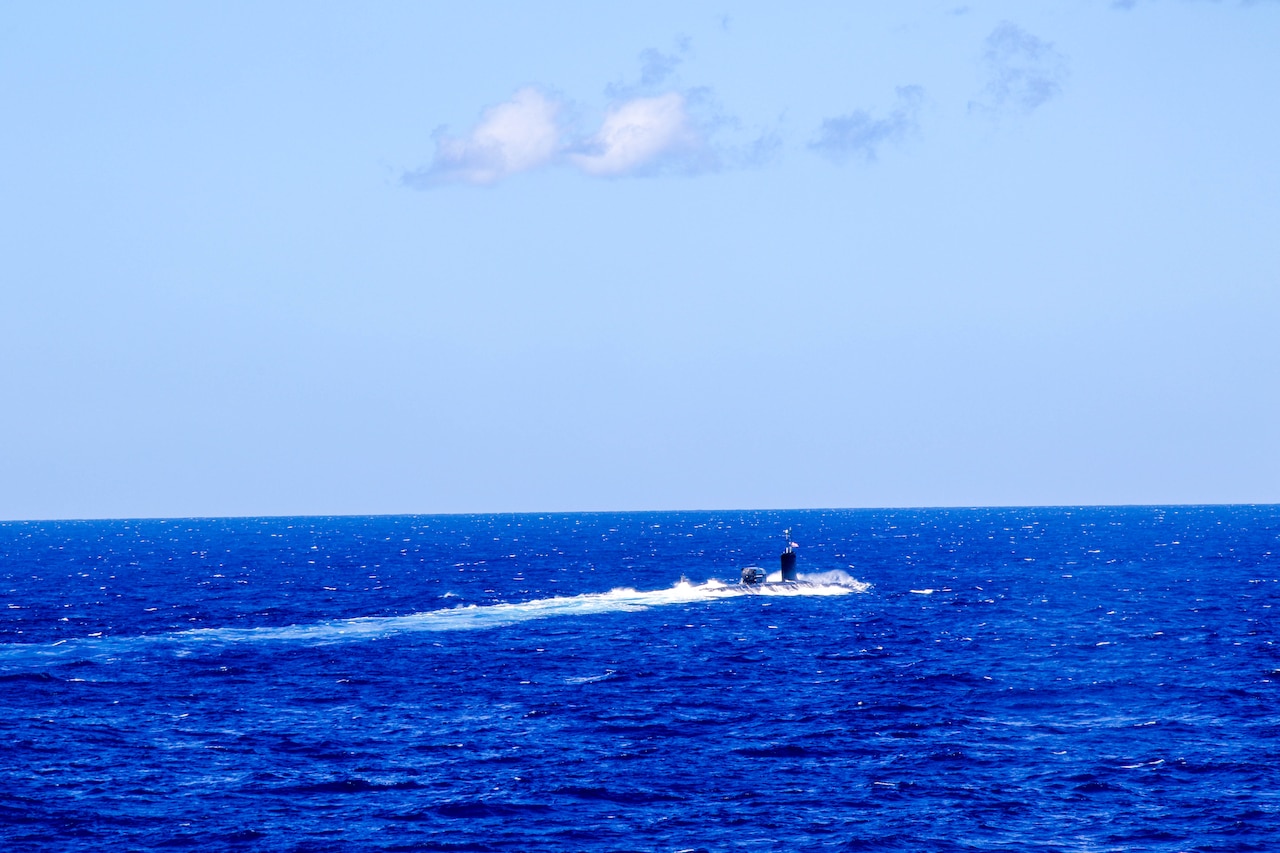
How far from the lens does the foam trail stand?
9681 cm

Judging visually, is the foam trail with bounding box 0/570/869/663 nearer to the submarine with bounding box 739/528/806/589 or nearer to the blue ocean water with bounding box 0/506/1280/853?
the blue ocean water with bounding box 0/506/1280/853

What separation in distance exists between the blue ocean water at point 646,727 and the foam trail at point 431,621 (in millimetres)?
820

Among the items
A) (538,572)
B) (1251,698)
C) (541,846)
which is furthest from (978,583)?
(541,846)

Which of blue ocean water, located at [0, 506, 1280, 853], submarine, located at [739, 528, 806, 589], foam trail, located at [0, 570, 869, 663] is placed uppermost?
submarine, located at [739, 528, 806, 589]

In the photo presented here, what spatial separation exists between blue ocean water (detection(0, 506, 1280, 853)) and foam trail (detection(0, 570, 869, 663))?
2.69 ft

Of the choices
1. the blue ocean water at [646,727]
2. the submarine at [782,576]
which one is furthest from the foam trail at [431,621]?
the submarine at [782,576]

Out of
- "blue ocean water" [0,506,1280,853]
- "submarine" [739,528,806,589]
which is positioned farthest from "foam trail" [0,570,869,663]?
"submarine" [739,528,806,589]

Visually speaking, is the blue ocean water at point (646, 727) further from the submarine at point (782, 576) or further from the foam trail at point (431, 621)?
the submarine at point (782, 576)

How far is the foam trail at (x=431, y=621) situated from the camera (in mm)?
96812

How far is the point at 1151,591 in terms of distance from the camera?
461ft

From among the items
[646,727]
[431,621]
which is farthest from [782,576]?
[646,727]

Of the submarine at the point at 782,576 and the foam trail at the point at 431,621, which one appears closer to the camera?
the foam trail at the point at 431,621

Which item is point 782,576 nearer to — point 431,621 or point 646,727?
point 431,621

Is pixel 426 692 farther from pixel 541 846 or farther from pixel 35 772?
pixel 541 846
